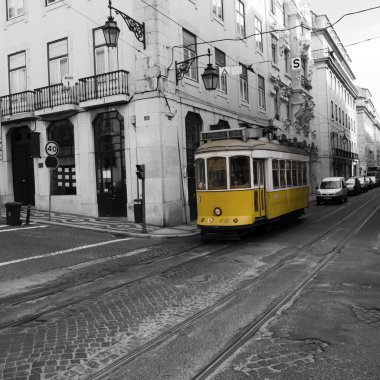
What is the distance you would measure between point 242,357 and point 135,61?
48.7 ft

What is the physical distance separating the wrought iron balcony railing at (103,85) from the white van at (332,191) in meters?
16.2

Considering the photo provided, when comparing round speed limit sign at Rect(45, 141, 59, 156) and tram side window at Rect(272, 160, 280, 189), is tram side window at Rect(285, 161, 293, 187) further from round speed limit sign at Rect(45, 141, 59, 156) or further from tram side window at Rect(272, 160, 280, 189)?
round speed limit sign at Rect(45, 141, 59, 156)

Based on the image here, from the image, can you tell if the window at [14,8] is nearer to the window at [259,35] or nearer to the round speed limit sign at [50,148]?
the round speed limit sign at [50,148]

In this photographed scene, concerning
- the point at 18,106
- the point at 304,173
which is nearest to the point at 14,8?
the point at 18,106

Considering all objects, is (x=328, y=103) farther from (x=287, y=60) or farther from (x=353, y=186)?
(x=287, y=60)

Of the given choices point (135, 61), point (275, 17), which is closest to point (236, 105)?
point (135, 61)

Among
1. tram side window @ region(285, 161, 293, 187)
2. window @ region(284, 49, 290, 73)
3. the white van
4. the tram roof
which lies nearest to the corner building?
the tram roof

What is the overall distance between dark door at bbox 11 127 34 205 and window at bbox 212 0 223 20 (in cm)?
1102

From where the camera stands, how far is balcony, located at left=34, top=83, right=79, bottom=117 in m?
18.6

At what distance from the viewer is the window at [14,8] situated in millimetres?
21000

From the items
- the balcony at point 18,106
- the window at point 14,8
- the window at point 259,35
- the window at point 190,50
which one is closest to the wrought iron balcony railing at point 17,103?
the balcony at point 18,106

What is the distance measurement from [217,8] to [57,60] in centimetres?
856

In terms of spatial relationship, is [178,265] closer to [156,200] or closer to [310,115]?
[156,200]

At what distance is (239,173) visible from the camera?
1234 cm
